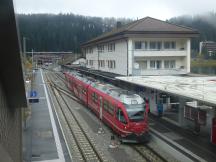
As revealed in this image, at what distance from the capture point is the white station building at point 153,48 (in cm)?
3250

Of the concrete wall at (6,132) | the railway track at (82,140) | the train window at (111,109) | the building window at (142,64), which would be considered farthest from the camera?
the building window at (142,64)

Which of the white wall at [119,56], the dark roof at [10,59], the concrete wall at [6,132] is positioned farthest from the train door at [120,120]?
the white wall at [119,56]

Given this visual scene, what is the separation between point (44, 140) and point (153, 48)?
2026 centimetres

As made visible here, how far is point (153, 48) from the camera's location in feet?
111

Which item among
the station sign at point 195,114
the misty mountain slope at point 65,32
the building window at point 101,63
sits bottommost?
the station sign at point 195,114

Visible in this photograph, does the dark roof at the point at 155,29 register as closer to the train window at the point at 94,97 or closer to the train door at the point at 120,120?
the train window at the point at 94,97

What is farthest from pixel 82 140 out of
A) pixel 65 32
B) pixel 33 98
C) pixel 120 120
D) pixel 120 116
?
pixel 65 32

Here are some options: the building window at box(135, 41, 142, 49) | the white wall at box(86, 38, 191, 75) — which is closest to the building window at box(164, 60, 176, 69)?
the white wall at box(86, 38, 191, 75)

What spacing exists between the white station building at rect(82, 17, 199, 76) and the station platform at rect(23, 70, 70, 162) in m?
12.0

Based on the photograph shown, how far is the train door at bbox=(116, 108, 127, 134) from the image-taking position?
53.8ft

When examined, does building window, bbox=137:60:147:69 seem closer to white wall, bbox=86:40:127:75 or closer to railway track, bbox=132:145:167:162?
white wall, bbox=86:40:127:75

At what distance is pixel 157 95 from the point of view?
79.7 ft

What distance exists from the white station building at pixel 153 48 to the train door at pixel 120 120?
15885 millimetres

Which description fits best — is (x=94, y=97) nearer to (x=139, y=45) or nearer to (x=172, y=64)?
(x=139, y=45)
